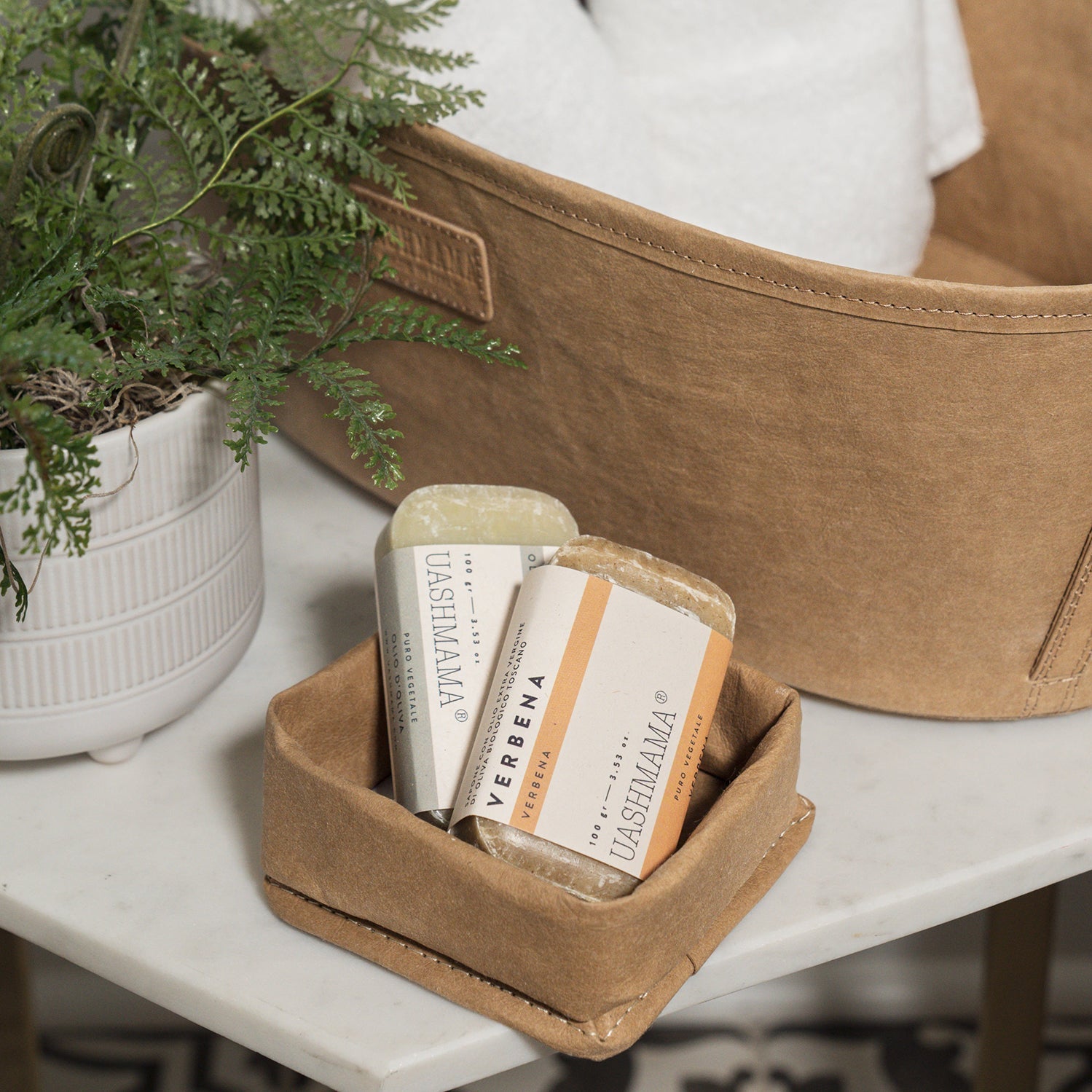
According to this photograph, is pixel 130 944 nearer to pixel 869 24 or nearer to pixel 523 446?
pixel 523 446

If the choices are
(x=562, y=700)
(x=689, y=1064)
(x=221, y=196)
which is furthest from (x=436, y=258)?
(x=689, y=1064)

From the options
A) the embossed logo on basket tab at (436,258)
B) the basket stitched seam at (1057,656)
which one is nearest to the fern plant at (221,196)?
the embossed logo on basket tab at (436,258)

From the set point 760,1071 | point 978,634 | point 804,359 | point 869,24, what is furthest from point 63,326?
point 760,1071

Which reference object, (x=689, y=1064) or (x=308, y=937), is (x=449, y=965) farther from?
(x=689, y=1064)

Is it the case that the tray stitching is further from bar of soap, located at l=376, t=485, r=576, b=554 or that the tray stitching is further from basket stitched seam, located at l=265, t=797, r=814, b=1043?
bar of soap, located at l=376, t=485, r=576, b=554

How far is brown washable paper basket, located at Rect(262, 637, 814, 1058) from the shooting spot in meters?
0.35

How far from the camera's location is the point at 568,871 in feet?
1.22

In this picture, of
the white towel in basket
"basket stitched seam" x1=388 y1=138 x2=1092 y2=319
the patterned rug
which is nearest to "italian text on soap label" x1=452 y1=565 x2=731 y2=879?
"basket stitched seam" x1=388 y1=138 x2=1092 y2=319

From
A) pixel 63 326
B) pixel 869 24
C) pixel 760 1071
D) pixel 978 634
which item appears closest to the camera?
pixel 63 326

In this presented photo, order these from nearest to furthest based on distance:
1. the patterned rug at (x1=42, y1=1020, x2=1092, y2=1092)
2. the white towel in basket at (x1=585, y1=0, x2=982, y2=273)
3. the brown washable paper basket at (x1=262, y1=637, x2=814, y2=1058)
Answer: the brown washable paper basket at (x1=262, y1=637, x2=814, y2=1058)
the white towel in basket at (x1=585, y1=0, x2=982, y2=273)
the patterned rug at (x1=42, y1=1020, x2=1092, y2=1092)

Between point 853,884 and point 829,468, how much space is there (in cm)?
15

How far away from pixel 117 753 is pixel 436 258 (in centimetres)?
24

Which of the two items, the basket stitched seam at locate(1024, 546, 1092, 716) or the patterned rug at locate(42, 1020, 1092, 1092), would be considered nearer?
the basket stitched seam at locate(1024, 546, 1092, 716)

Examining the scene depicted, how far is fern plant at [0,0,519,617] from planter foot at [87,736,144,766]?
104 mm
